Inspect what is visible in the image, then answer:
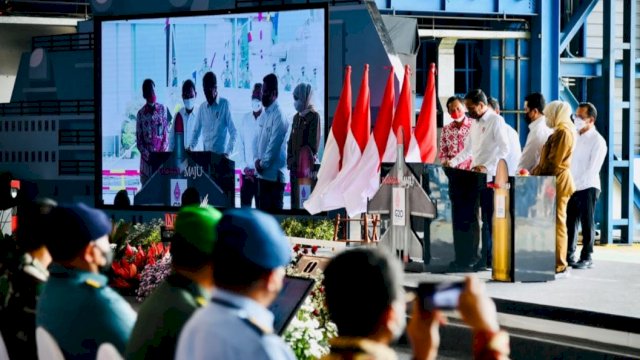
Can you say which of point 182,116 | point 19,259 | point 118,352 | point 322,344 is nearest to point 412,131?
point 182,116

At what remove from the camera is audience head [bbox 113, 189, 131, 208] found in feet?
50.9

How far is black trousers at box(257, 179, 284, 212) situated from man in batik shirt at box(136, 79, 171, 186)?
1.58 metres

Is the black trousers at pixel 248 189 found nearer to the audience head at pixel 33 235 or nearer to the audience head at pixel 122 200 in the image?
the audience head at pixel 122 200

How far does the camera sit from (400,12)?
18047 millimetres

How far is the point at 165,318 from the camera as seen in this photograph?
11.9ft

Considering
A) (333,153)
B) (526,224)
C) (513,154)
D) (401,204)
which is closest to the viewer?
(526,224)

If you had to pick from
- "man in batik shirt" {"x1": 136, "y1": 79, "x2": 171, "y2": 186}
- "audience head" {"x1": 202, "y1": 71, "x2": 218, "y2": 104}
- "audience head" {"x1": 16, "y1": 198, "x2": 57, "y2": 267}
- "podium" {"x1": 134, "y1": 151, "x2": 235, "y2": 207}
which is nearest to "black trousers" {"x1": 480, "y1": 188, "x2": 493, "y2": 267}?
"podium" {"x1": 134, "y1": 151, "x2": 235, "y2": 207}

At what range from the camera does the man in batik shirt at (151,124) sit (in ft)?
49.4

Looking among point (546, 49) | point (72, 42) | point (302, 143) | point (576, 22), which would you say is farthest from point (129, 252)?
point (576, 22)

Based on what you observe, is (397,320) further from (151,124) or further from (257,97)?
(151,124)

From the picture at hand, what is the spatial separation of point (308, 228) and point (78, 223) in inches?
447

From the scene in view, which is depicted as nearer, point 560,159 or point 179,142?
point 560,159

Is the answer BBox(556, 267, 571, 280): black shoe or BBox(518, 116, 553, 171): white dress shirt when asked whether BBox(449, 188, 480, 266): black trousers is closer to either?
BBox(518, 116, 553, 171): white dress shirt

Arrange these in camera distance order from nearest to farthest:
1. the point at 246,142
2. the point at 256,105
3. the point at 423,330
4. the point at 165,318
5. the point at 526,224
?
the point at 423,330 → the point at 165,318 → the point at 526,224 → the point at 256,105 → the point at 246,142
